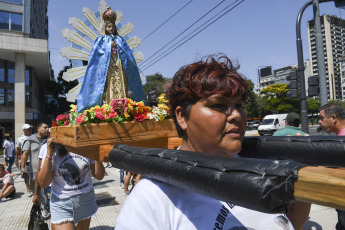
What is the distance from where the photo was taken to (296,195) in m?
0.58

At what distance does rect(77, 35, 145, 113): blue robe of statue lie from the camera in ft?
12.8

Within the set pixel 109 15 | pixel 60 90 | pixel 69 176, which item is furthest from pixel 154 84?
pixel 69 176

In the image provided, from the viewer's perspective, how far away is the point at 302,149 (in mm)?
1322

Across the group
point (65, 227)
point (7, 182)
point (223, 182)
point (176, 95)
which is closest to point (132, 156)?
point (176, 95)

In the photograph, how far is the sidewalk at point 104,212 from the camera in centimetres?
461

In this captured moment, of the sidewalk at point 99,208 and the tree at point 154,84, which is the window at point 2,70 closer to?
the tree at point 154,84

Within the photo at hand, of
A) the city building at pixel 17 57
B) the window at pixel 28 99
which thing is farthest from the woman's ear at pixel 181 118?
the window at pixel 28 99

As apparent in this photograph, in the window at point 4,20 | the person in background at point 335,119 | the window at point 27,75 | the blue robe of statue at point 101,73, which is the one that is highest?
the window at point 4,20

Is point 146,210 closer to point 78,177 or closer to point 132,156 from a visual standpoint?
point 132,156

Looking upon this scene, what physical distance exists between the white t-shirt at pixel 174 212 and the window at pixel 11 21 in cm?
3054

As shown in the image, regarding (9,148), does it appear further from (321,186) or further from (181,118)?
(321,186)

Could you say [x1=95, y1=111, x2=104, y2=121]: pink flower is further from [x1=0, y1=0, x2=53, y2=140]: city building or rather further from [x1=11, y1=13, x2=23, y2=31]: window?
[x1=11, y1=13, x2=23, y2=31]: window

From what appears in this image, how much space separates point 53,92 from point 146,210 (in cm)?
3502

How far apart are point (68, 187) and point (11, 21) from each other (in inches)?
1142
